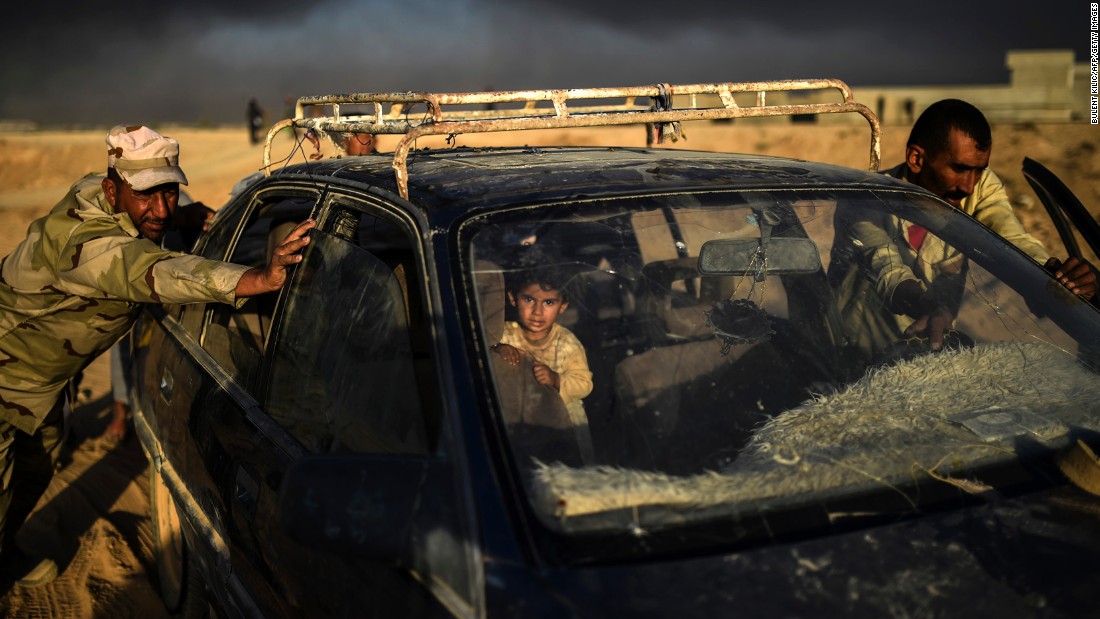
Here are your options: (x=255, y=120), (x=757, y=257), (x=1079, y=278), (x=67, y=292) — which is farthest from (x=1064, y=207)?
(x=255, y=120)

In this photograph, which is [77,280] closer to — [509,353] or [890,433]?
[509,353]

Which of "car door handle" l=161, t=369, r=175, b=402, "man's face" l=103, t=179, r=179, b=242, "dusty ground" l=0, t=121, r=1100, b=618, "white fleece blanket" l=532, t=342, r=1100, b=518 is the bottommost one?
"dusty ground" l=0, t=121, r=1100, b=618

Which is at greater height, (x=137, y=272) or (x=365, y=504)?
(x=137, y=272)

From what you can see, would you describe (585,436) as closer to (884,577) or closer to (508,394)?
(508,394)

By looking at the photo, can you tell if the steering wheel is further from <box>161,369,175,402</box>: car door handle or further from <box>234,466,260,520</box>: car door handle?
<box>161,369,175,402</box>: car door handle

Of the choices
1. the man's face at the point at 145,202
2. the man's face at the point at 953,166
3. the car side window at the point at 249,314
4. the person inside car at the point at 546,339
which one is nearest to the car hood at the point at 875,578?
the person inside car at the point at 546,339

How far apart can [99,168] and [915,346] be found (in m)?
27.6

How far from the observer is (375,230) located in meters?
2.46

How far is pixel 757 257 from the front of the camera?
2.46 meters

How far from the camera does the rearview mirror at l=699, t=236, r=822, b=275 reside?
8.05 ft

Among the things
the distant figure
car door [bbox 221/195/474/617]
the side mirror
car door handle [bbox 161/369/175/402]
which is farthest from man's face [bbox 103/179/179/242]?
the distant figure

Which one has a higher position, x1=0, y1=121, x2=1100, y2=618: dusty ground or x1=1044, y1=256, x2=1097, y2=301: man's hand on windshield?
x1=1044, y1=256, x2=1097, y2=301: man's hand on windshield

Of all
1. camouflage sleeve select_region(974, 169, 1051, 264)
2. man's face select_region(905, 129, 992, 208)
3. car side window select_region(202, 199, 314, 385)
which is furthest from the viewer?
camouflage sleeve select_region(974, 169, 1051, 264)

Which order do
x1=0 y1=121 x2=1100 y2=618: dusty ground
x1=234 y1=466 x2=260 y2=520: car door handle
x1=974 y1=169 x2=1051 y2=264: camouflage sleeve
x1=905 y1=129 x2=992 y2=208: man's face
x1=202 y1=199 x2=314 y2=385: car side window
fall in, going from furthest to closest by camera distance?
x1=0 y1=121 x2=1100 y2=618: dusty ground, x1=974 y1=169 x2=1051 y2=264: camouflage sleeve, x1=905 y1=129 x2=992 y2=208: man's face, x1=202 y1=199 x2=314 y2=385: car side window, x1=234 y1=466 x2=260 y2=520: car door handle
